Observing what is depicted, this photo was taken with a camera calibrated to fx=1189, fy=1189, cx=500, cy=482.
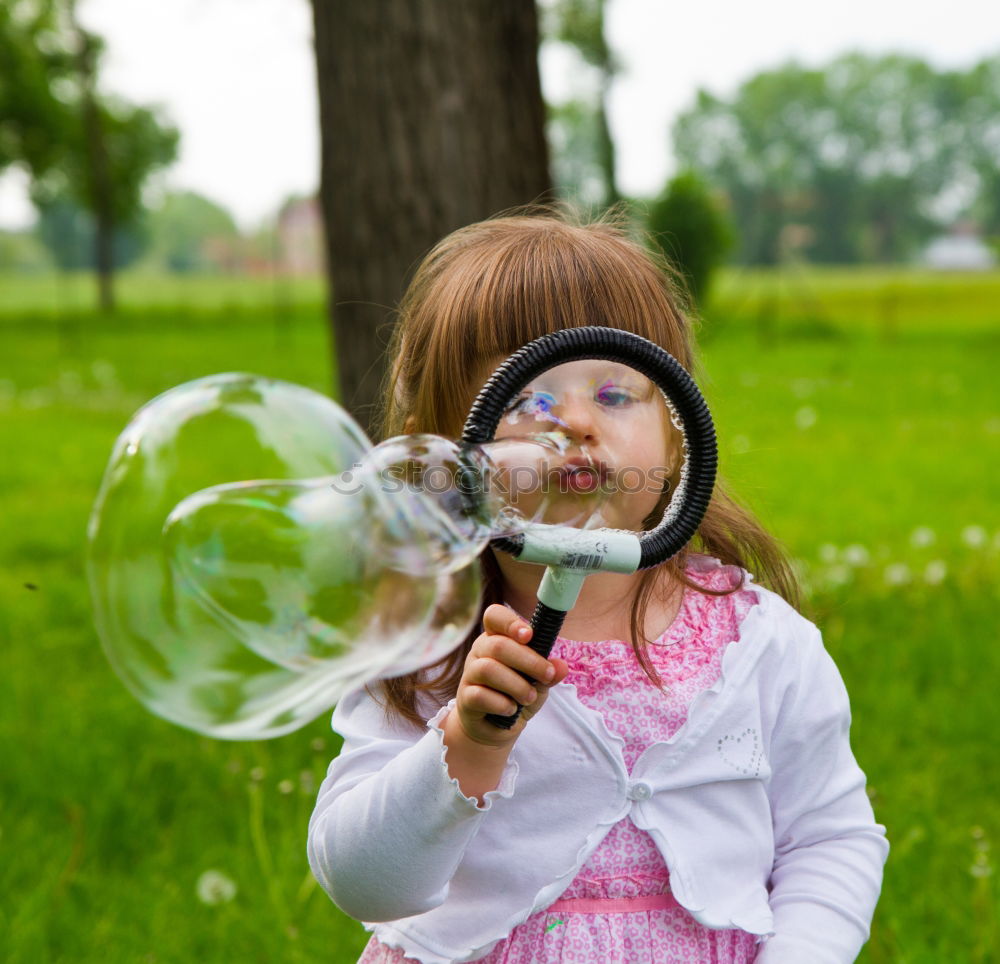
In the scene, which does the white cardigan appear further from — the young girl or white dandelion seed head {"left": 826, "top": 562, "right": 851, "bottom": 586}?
white dandelion seed head {"left": 826, "top": 562, "right": 851, "bottom": 586}

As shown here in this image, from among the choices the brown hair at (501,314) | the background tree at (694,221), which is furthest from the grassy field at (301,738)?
the background tree at (694,221)

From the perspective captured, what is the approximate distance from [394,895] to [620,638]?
1.61ft

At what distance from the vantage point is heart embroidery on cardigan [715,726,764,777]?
1662 mm

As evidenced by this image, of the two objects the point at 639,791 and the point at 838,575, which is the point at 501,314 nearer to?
the point at 639,791

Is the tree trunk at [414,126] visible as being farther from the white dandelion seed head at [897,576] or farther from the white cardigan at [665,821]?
the white dandelion seed head at [897,576]

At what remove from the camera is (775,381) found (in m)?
11.3

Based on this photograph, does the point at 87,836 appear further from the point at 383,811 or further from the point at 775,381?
the point at 775,381

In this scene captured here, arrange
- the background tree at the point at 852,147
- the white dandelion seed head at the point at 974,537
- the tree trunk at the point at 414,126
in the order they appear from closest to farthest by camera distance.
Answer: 1. the tree trunk at the point at 414,126
2. the white dandelion seed head at the point at 974,537
3. the background tree at the point at 852,147

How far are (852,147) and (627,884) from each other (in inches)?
2752

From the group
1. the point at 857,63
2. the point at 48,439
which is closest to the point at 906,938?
the point at 48,439

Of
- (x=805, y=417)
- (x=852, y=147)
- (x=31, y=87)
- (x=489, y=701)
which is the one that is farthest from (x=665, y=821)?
(x=852, y=147)

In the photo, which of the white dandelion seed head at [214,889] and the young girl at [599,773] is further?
the white dandelion seed head at [214,889]

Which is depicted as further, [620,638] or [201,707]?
[620,638]

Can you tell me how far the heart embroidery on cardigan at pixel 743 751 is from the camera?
1.66m
